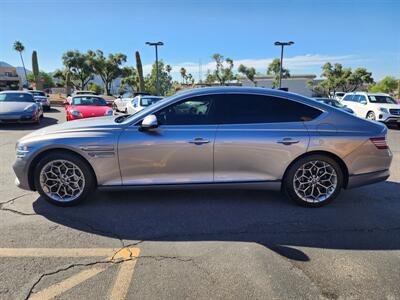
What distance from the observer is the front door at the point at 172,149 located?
151 inches

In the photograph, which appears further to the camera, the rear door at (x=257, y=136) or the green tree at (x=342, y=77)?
the green tree at (x=342, y=77)

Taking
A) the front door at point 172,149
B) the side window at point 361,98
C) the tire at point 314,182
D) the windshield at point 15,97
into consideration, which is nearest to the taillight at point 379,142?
the tire at point 314,182

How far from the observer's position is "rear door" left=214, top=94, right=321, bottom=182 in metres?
3.89

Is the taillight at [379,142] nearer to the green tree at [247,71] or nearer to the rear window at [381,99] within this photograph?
the rear window at [381,99]

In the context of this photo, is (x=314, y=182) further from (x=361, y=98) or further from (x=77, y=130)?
(x=361, y=98)

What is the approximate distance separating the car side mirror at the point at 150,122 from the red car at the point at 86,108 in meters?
6.98

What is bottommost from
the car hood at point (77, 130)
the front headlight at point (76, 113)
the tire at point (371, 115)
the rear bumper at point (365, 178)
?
the tire at point (371, 115)

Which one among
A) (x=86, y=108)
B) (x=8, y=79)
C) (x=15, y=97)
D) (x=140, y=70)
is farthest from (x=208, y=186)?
(x=8, y=79)

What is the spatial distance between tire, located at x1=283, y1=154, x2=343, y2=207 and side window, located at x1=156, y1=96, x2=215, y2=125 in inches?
52.8

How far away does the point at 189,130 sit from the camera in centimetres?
388

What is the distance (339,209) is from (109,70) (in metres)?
49.3

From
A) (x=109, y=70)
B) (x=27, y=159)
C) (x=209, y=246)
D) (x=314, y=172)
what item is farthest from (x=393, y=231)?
(x=109, y=70)

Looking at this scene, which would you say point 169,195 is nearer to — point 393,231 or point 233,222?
point 233,222

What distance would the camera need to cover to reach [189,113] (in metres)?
4.02
